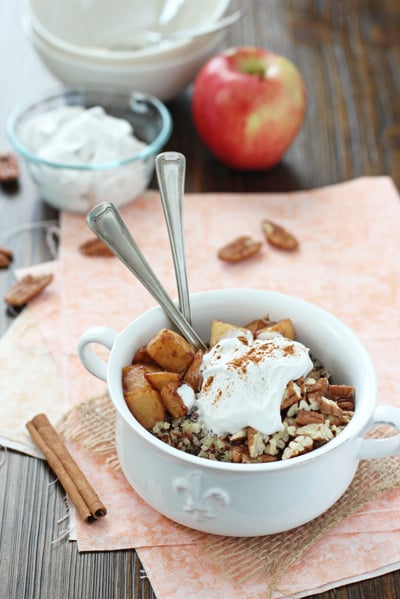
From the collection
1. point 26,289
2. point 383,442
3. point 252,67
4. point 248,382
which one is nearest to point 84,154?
point 26,289

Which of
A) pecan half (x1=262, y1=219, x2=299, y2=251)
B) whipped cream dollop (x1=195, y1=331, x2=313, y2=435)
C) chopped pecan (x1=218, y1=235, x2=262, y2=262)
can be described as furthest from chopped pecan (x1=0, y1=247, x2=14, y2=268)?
whipped cream dollop (x1=195, y1=331, x2=313, y2=435)

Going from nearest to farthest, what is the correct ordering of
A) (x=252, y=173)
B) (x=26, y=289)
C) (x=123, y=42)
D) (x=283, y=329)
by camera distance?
(x=283, y=329)
(x=26, y=289)
(x=252, y=173)
(x=123, y=42)

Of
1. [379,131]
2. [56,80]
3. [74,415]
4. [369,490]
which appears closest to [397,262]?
[379,131]

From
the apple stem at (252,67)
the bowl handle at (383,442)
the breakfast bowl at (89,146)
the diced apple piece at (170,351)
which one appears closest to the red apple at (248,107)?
the apple stem at (252,67)

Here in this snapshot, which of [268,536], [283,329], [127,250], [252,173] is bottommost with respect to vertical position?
[252,173]

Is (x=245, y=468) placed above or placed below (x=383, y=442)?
above

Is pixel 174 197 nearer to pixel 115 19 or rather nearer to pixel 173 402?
pixel 173 402

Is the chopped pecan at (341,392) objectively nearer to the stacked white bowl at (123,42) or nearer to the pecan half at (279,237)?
the pecan half at (279,237)
